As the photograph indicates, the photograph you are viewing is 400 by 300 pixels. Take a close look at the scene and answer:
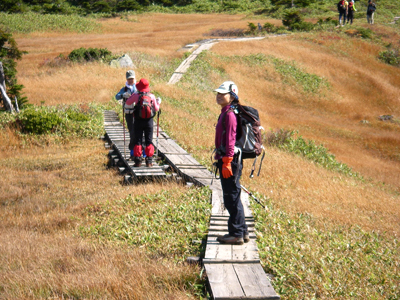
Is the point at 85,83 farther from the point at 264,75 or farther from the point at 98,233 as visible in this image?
the point at 98,233

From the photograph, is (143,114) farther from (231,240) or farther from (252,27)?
(252,27)

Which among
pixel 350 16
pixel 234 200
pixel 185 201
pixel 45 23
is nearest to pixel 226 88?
pixel 234 200

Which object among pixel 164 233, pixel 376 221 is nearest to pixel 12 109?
pixel 164 233

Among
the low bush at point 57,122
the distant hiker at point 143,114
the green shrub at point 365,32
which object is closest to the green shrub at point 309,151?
the low bush at point 57,122

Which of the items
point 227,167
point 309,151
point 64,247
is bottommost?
point 309,151

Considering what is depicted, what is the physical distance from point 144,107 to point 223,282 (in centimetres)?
605

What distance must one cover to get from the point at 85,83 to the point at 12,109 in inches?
258

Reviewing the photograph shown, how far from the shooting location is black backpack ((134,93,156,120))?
10352mm

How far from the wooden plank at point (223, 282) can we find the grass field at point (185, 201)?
0.68ft

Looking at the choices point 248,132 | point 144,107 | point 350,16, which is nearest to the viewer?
point 248,132

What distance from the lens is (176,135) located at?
14945mm

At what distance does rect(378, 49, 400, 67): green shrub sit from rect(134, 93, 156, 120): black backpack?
104 feet

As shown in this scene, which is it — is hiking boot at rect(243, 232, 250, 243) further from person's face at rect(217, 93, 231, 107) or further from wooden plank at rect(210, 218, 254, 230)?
person's face at rect(217, 93, 231, 107)

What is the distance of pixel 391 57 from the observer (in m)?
37.2
